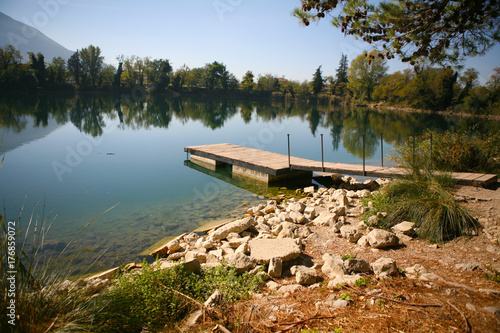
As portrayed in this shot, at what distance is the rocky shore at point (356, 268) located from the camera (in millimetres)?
2674

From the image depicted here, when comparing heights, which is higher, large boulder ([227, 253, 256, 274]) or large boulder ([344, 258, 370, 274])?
large boulder ([344, 258, 370, 274])

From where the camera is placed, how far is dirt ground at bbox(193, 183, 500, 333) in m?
2.46

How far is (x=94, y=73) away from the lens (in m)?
68.9

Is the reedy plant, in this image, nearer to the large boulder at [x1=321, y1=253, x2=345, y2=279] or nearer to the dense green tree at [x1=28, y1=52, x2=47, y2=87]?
the large boulder at [x1=321, y1=253, x2=345, y2=279]

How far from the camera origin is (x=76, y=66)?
6638cm

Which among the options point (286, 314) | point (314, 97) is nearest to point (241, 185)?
point (286, 314)

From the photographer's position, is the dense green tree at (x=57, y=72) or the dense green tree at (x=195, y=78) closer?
the dense green tree at (x=57, y=72)

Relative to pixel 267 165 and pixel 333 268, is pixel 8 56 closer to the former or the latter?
pixel 267 165

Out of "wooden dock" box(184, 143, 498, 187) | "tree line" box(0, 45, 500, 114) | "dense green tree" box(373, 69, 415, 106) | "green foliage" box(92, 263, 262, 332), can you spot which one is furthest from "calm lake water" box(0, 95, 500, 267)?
"dense green tree" box(373, 69, 415, 106)

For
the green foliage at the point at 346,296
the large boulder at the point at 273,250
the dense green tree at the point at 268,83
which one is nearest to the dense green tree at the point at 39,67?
the dense green tree at the point at 268,83

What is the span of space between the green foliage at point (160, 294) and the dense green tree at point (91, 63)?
73.4m

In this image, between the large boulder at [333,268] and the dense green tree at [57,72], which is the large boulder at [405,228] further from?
the dense green tree at [57,72]

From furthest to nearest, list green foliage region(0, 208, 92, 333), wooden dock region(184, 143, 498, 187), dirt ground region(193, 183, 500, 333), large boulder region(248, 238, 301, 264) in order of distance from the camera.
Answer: wooden dock region(184, 143, 498, 187), large boulder region(248, 238, 301, 264), dirt ground region(193, 183, 500, 333), green foliage region(0, 208, 92, 333)

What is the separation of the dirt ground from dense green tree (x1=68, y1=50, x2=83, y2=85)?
74.0m
